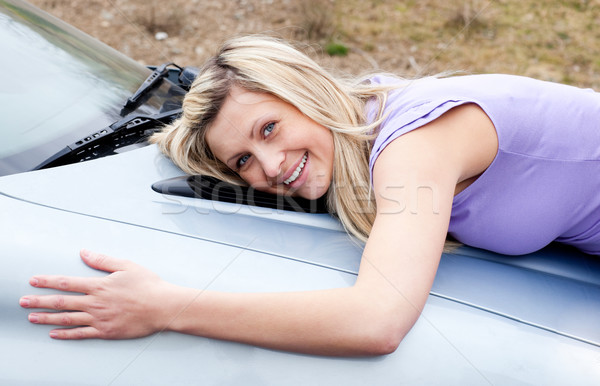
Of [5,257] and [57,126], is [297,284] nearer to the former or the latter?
[5,257]

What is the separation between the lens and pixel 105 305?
1.19 metres

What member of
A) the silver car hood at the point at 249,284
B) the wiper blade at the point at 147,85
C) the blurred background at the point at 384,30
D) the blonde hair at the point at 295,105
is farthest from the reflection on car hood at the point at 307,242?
the blurred background at the point at 384,30

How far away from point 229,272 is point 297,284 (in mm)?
162

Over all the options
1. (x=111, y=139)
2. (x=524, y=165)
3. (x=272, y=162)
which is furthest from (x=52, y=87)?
(x=524, y=165)

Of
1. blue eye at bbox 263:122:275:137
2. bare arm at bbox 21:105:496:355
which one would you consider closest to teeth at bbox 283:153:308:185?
blue eye at bbox 263:122:275:137

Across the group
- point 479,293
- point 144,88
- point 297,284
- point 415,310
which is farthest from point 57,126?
point 479,293

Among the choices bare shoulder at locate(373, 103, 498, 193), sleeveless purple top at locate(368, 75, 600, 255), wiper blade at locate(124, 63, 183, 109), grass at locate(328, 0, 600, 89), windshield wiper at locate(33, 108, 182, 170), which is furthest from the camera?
grass at locate(328, 0, 600, 89)

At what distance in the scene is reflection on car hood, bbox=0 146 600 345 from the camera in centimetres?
129

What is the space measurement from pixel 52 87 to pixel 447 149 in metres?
1.19

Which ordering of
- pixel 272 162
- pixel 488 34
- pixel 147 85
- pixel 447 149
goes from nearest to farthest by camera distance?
pixel 447 149 < pixel 272 162 < pixel 147 85 < pixel 488 34

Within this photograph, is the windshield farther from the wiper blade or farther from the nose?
the nose

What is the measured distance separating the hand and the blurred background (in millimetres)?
3748

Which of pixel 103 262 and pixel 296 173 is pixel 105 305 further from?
pixel 296 173

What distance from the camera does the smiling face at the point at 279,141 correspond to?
1.54 meters
